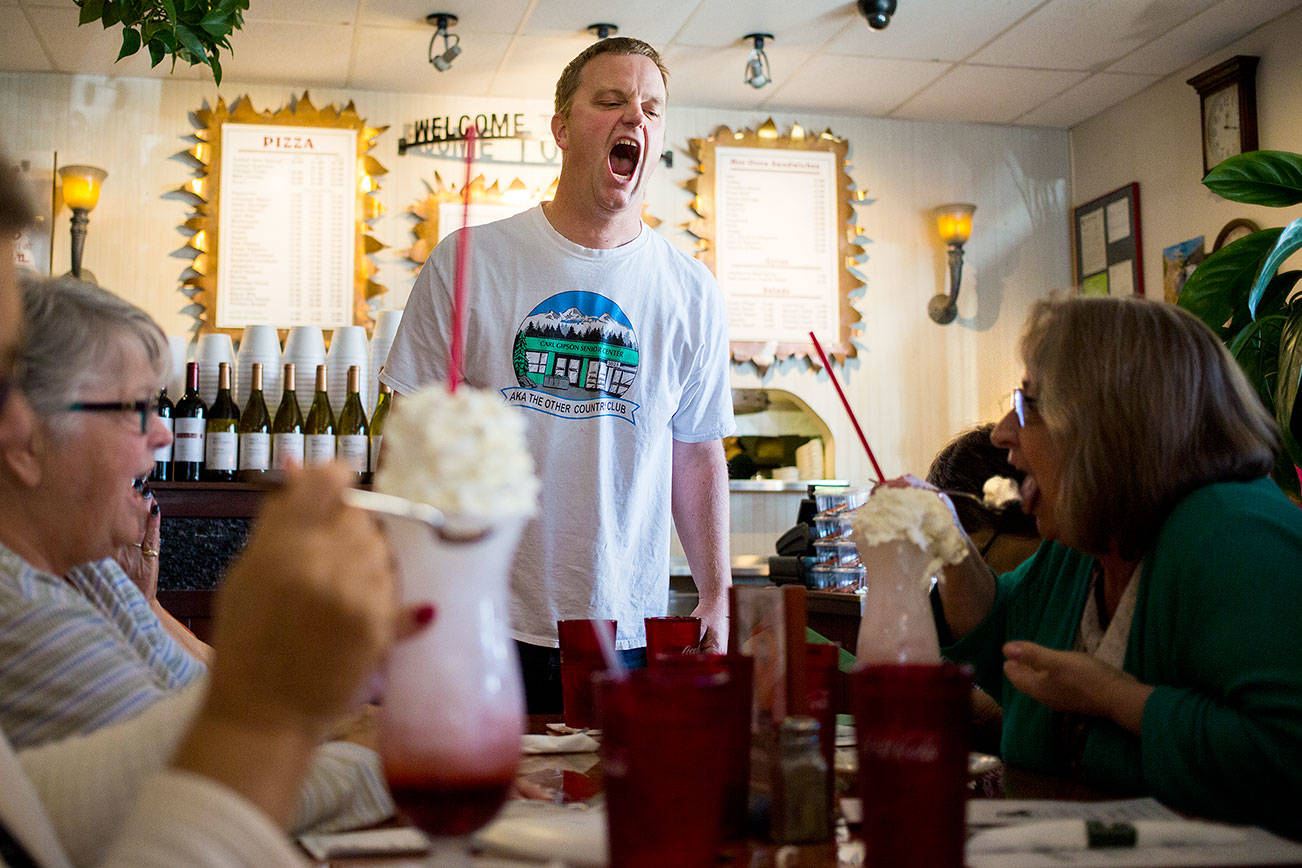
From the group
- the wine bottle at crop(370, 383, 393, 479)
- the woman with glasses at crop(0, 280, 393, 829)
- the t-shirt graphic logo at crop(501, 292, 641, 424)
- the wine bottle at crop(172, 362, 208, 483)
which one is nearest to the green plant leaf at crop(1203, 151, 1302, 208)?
the t-shirt graphic logo at crop(501, 292, 641, 424)

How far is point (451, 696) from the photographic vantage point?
2.06 feet

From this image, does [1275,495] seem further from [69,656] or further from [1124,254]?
[1124,254]

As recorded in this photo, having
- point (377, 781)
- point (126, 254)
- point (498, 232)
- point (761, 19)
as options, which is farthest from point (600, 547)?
point (126, 254)

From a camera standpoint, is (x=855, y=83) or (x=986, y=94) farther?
(x=986, y=94)

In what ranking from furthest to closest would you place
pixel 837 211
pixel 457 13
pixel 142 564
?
pixel 837 211 < pixel 457 13 < pixel 142 564

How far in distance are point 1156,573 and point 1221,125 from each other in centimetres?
382

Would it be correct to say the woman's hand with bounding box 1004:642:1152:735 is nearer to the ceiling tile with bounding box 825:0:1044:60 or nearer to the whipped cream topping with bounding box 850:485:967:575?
the whipped cream topping with bounding box 850:485:967:575

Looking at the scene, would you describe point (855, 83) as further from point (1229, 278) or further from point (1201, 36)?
point (1229, 278)

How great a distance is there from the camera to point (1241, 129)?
4.19 m

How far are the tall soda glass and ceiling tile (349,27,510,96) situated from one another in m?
3.89

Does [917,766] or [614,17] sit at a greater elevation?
[614,17]

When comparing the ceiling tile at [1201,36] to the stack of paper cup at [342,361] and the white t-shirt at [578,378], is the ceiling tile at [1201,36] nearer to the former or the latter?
the white t-shirt at [578,378]

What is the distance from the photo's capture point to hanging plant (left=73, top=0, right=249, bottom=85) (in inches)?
80.3

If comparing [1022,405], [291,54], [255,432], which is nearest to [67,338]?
[1022,405]
